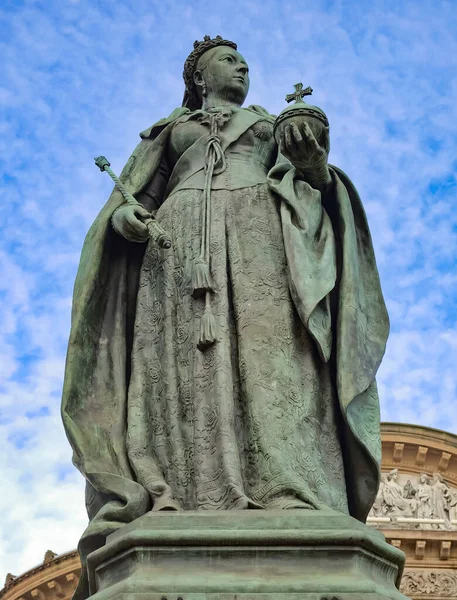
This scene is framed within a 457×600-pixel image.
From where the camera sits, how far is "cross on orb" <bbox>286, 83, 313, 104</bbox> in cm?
675

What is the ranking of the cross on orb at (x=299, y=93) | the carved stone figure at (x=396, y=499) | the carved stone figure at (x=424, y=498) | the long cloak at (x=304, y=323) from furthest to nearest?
the carved stone figure at (x=424, y=498) → the carved stone figure at (x=396, y=499) → the cross on orb at (x=299, y=93) → the long cloak at (x=304, y=323)

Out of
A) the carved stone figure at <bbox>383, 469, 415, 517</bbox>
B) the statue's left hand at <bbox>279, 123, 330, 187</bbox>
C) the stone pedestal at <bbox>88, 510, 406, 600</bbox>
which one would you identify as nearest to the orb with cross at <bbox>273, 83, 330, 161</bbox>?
the statue's left hand at <bbox>279, 123, 330, 187</bbox>

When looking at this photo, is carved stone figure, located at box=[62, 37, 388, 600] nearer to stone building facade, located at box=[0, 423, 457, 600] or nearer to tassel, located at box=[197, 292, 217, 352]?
tassel, located at box=[197, 292, 217, 352]

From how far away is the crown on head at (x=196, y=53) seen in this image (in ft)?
24.8

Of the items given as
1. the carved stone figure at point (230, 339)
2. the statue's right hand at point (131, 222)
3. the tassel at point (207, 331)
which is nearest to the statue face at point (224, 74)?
the carved stone figure at point (230, 339)

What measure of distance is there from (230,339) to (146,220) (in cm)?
92

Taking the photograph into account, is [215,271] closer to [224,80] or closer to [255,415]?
[255,415]

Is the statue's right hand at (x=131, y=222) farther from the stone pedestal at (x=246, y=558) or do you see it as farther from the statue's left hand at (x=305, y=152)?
the stone pedestal at (x=246, y=558)

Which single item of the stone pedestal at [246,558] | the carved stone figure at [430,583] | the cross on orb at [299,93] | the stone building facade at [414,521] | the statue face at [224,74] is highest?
the stone building facade at [414,521]

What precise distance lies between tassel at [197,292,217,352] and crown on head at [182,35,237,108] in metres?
2.14

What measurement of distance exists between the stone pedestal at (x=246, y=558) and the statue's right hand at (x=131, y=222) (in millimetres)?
1769

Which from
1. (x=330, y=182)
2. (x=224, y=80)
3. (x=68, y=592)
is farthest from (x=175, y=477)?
(x=68, y=592)

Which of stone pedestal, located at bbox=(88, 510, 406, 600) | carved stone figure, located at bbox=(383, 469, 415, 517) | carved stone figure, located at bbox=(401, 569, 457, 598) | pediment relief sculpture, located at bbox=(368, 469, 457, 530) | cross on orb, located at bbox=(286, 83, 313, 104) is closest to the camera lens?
stone pedestal, located at bbox=(88, 510, 406, 600)

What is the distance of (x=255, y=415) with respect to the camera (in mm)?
5785
